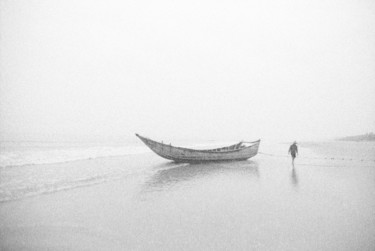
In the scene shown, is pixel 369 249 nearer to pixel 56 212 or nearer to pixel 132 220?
pixel 132 220

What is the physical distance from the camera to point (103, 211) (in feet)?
24.8

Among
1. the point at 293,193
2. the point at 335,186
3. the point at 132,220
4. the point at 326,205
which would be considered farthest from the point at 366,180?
the point at 132,220

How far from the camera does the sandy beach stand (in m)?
5.20

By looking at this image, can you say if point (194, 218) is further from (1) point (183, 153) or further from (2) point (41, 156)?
(2) point (41, 156)

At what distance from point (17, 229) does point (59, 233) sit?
3.71ft

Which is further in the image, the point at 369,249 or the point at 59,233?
the point at 59,233

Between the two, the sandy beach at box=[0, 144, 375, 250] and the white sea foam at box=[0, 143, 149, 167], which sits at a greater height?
the white sea foam at box=[0, 143, 149, 167]

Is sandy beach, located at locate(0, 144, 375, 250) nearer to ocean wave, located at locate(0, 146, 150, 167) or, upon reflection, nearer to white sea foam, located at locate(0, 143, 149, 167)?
ocean wave, located at locate(0, 146, 150, 167)

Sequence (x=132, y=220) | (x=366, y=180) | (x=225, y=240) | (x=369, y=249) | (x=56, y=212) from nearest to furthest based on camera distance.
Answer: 1. (x=369, y=249)
2. (x=225, y=240)
3. (x=132, y=220)
4. (x=56, y=212)
5. (x=366, y=180)

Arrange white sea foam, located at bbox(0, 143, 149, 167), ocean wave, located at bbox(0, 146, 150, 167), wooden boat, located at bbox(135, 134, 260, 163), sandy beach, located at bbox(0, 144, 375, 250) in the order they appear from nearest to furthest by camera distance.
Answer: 1. sandy beach, located at bbox(0, 144, 375, 250)
2. ocean wave, located at bbox(0, 146, 150, 167)
3. white sea foam, located at bbox(0, 143, 149, 167)
4. wooden boat, located at bbox(135, 134, 260, 163)

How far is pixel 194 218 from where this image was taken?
6.77m

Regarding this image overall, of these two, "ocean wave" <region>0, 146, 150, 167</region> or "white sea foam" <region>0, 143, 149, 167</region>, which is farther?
"white sea foam" <region>0, 143, 149, 167</region>

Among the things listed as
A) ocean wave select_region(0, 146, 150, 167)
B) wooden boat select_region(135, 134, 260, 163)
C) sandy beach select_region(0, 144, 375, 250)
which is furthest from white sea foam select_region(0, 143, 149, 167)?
sandy beach select_region(0, 144, 375, 250)

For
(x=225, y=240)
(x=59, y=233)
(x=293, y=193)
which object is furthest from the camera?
(x=293, y=193)
